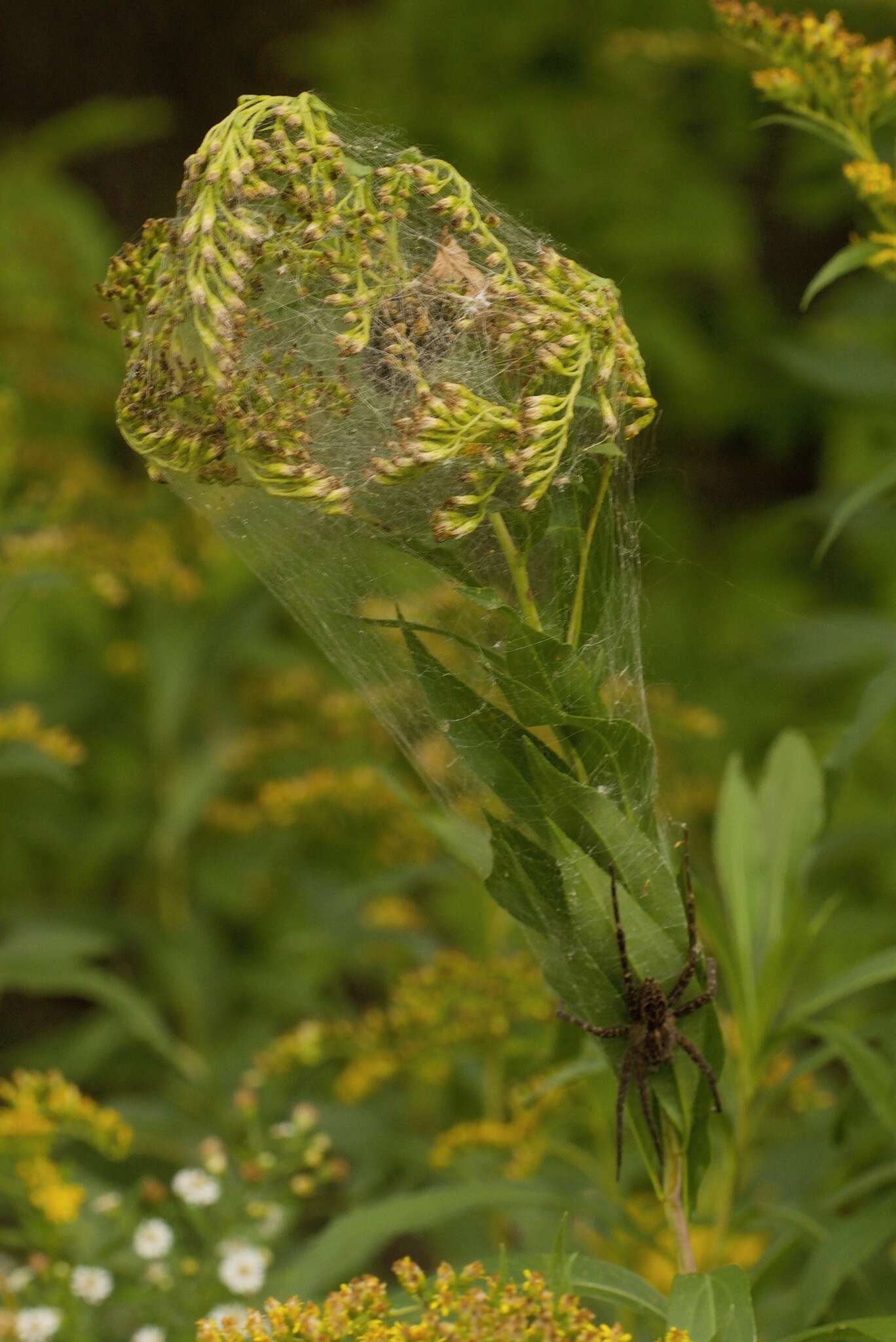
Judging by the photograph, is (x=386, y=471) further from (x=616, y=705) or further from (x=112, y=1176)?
(x=112, y=1176)

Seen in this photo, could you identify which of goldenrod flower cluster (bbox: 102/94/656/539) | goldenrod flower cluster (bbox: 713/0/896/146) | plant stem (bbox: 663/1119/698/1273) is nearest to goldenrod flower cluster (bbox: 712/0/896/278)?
goldenrod flower cluster (bbox: 713/0/896/146)

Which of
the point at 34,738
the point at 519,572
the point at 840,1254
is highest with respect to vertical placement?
the point at 519,572

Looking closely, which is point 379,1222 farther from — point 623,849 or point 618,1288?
point 623,849

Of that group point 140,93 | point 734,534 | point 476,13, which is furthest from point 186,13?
point 734,534

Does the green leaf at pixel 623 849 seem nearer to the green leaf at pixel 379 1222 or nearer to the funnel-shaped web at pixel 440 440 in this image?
the funnel-shaped web at pixel 440 440

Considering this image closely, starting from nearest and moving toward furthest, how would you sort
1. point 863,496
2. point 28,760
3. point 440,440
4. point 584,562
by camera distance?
point 440,440 → point 584,562 → point 863,496 → point 28,760

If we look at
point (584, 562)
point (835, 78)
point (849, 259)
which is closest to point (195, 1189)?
point (584, 562)

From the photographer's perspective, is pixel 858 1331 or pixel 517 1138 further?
pixel 517 1138

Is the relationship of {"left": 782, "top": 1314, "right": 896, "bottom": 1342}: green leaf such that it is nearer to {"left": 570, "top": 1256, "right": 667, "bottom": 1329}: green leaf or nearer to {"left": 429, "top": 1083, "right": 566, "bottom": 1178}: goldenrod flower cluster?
{"left": 570, "top": 1256, "right": 667, "bottom": 1329}: green leaf
